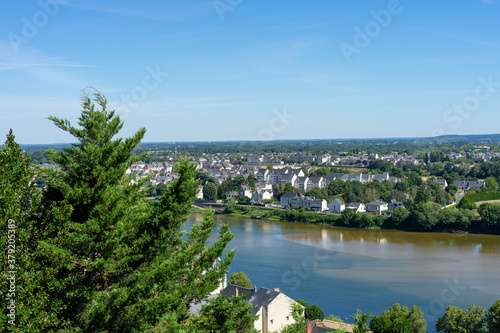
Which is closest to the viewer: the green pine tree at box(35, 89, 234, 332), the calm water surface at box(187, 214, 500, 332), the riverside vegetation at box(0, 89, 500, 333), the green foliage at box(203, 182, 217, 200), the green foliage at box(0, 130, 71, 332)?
the green foliage at box(0, 130, 71, 332)

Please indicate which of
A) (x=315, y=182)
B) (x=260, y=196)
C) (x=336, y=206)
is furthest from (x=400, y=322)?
(x=315, y=182)

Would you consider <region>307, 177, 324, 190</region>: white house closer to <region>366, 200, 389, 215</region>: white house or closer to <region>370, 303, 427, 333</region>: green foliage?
<region>366, 200, 389, 215</region>: white house

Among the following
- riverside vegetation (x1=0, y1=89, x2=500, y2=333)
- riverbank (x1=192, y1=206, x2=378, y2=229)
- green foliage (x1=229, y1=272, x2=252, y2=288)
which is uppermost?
riverside vegetation (x1=0, y1=89, x2=500, y2=333)

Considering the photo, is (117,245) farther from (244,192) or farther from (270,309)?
(244,192)

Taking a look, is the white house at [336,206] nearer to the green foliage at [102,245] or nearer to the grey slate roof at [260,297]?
the grey slate roof at [260,297]

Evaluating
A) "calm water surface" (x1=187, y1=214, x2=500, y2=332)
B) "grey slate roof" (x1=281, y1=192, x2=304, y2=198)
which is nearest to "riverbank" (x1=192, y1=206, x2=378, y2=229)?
"grey slate roof" (x1=281, y1=192, x2=304, y2=198)

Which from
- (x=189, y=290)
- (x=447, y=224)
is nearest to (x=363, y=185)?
(x=447, y=224)

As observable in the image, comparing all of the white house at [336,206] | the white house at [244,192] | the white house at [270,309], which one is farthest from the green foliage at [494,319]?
the white house at [244,192]
